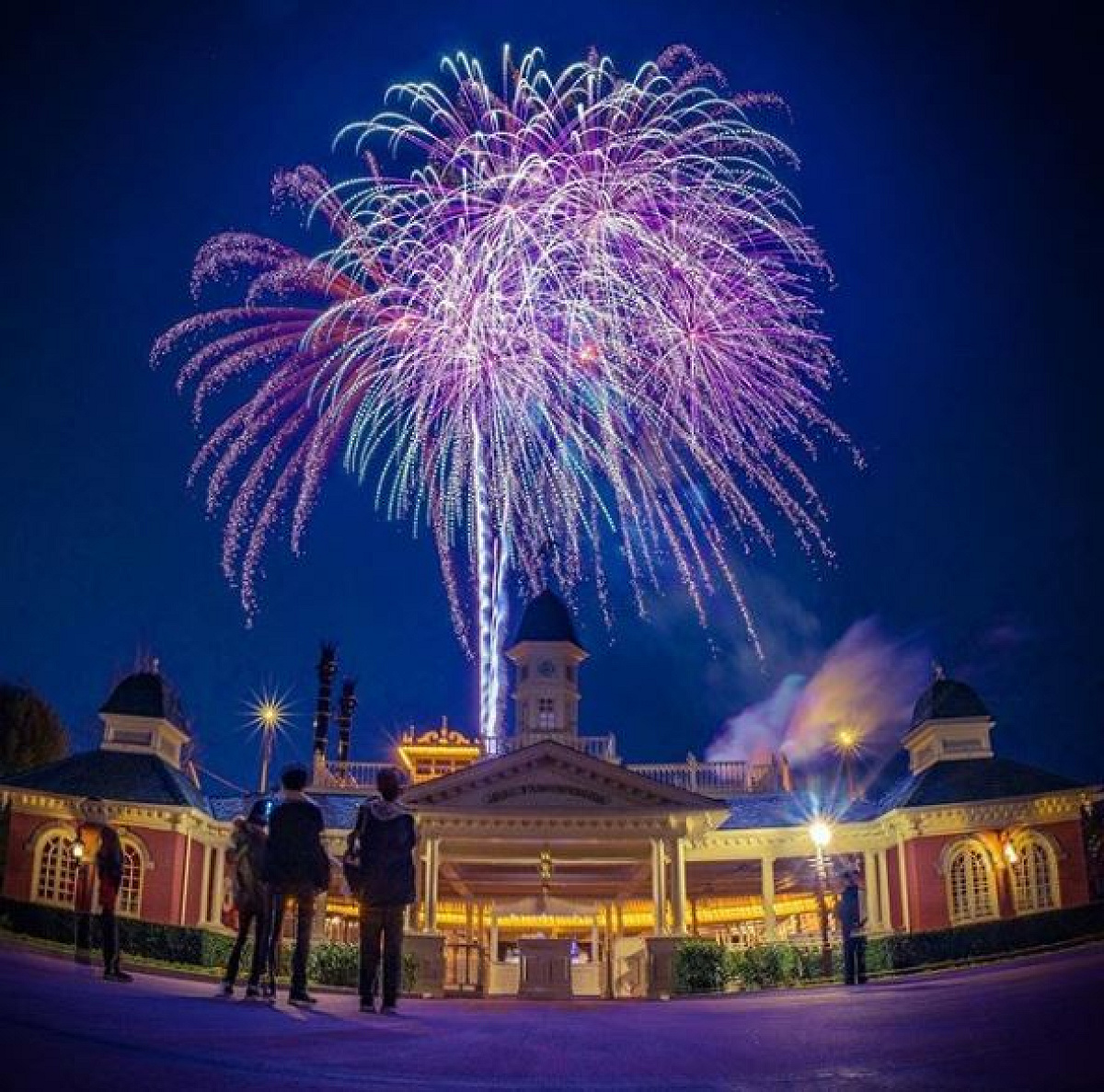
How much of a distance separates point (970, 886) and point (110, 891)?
77.1 feet

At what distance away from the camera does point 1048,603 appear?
14550 centimetres

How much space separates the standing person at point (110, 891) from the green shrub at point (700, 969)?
50.4 ft

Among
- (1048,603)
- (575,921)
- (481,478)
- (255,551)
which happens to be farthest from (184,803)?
(1048,603)

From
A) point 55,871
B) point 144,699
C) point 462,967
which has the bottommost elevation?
point 462,967

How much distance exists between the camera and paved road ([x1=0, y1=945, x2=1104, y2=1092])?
Answer: 556 centimetres

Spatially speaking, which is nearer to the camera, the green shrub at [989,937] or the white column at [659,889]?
the green shrub at [989,937]

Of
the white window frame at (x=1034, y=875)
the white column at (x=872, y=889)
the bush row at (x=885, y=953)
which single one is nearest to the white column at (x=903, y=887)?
the white column at (x=872, y=889)

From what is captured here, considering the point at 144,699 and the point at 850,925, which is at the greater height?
the point at 144,699

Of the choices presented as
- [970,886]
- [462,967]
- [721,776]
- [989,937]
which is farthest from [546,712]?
[989,937]

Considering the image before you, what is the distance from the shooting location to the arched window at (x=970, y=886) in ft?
101

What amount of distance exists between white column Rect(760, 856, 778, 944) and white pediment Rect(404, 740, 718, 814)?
5682 millimetres

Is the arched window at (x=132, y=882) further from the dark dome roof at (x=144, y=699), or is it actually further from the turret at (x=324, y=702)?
the turret at (x=324, y=702)

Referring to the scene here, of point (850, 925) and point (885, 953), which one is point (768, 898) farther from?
point (850, 925)

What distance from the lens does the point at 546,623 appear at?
42344 millimetres
